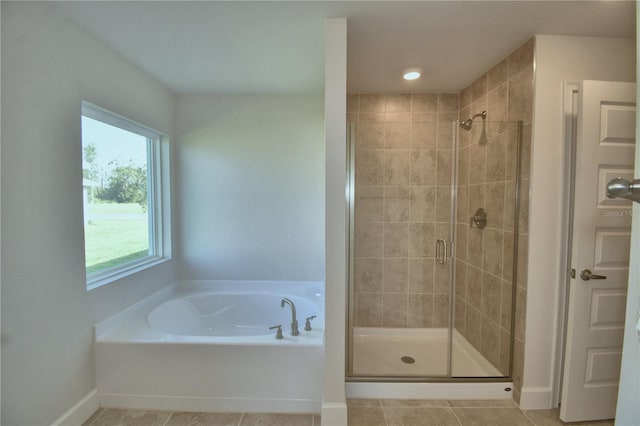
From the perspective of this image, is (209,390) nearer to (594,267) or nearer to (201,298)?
(201,298)

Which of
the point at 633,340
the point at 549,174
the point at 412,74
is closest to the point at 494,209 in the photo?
the point at 549,174

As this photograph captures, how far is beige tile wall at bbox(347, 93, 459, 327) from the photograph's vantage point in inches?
108

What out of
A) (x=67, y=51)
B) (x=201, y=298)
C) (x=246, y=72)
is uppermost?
(x=246, y=72)

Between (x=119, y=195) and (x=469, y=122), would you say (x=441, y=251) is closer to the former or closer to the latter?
(x=469, y=122)

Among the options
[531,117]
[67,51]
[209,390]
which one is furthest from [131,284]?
[531,117]

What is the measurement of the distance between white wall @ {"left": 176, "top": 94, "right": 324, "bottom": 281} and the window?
0.25 meters

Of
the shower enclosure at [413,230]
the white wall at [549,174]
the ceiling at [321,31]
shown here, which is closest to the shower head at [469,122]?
the shower enclosure at [413,230]

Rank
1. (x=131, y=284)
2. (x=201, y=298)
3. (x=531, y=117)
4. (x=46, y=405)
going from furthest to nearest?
(x=201, y=298) → (x=131, y=284) → (x=531, y=117) → (x=46, y=405)

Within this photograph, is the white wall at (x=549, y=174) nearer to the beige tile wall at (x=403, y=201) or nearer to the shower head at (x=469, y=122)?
the shower head at (x=469, y=122)

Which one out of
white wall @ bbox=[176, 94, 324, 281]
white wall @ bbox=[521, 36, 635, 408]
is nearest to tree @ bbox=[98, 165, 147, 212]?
white wall @ bbox=[176, 94, 324, 281]

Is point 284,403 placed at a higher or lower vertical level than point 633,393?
lower

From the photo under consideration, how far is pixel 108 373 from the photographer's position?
1.89 meters

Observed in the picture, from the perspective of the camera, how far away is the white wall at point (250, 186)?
2.89m

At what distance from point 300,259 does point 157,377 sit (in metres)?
1.49
